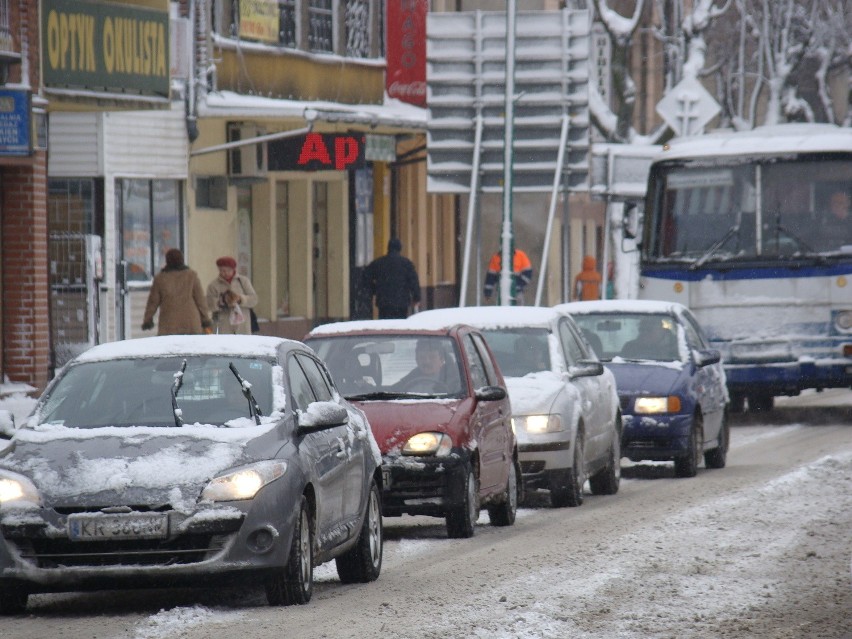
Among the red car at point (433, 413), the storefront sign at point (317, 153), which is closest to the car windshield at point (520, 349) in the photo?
the red car at point (433, 413)

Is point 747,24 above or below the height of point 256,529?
above

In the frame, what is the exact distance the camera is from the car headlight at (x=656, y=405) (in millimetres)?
19172

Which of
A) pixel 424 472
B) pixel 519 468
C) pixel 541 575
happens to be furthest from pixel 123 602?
pixel 519 468

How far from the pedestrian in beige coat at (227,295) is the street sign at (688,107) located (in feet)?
32.8

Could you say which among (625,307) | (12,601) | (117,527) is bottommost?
(12,601)

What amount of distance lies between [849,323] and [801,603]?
15.0 meters

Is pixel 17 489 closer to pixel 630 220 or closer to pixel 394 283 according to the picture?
pixel 630 220

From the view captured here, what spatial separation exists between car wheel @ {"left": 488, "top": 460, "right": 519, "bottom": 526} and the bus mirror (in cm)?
1051

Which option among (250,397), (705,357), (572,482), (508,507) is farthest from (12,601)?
(705,357)

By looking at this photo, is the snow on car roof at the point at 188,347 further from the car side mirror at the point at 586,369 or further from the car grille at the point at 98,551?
→ the car side mirror at the point at 586,369

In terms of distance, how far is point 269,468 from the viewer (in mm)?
10312

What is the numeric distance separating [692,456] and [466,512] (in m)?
5.57

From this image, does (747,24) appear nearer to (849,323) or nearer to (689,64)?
(689,64)

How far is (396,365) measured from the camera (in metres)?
14.7
